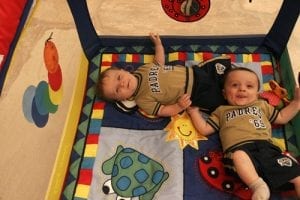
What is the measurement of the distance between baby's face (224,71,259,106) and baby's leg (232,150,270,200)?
8.0 inches

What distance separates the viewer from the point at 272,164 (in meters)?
1.07

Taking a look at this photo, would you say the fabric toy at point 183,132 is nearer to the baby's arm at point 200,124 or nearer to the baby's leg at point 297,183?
the baby's arm at point 200,124

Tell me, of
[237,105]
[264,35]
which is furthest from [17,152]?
[264,35]

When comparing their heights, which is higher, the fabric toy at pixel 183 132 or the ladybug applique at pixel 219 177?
the fabric toy at pixel 183 132

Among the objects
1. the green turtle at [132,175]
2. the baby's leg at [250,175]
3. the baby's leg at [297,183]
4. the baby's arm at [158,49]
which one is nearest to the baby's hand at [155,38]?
the baby's arm at [158,49]

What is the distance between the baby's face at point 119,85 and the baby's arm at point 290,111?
0.50 metres

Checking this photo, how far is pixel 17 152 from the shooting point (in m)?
0.87

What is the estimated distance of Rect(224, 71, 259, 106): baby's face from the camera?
4.01ft

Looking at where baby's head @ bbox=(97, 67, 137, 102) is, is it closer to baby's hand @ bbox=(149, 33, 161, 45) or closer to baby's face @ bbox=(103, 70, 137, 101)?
baby's face @ bbox=(103, 70, 137, 101)

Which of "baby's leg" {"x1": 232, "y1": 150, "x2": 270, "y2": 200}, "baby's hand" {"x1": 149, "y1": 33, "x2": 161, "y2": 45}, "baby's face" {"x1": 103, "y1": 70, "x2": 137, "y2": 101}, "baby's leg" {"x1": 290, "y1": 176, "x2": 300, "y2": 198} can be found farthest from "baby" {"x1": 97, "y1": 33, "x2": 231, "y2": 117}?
"baby's leg" {"x1": 290, "y1": 176, "x2": 300, "y2": 198}

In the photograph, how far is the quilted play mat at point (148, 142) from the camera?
1.14 meters

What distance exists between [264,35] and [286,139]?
1.49 ft

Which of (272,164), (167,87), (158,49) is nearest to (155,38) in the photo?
(158,49)

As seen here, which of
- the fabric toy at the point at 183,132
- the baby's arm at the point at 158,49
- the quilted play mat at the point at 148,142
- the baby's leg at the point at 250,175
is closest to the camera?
the baby's leg at the point at 250,175
